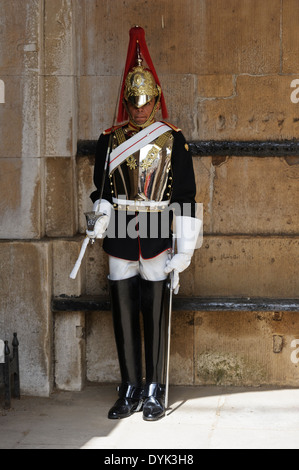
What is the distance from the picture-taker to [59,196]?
5812mm

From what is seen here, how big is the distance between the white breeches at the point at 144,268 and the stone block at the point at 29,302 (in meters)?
0.50

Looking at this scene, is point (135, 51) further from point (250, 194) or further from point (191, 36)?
point (250, 194)

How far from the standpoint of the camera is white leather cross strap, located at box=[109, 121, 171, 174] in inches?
211

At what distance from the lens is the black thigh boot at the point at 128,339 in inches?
213

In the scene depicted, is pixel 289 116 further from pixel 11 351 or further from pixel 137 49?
pixel 11 351

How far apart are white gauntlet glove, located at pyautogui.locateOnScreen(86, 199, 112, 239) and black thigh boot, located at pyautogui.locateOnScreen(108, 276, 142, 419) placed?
0.35 m

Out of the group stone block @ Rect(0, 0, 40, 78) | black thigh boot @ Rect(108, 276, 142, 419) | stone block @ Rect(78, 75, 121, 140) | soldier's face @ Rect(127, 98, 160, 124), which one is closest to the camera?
soldier's face @ Rect(127, 98, 160, 124)

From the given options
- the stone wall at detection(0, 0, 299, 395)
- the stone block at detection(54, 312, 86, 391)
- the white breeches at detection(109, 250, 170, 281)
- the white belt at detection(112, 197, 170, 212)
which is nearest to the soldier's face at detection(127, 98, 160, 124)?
the white belt at detection(112, 197, 170, 212)

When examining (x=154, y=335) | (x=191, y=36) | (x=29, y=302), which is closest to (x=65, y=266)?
(x=29, y=302)

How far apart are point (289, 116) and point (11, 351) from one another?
2283 millimetres

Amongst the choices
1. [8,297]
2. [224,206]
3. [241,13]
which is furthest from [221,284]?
[241,13]

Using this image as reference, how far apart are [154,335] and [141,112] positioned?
4.24ft

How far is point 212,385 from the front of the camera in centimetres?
600

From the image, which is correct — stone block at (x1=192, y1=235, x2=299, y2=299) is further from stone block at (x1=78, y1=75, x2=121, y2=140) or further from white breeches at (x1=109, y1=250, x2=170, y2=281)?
stone block at (x1=78, y1=75, x2=121, y2=140)
